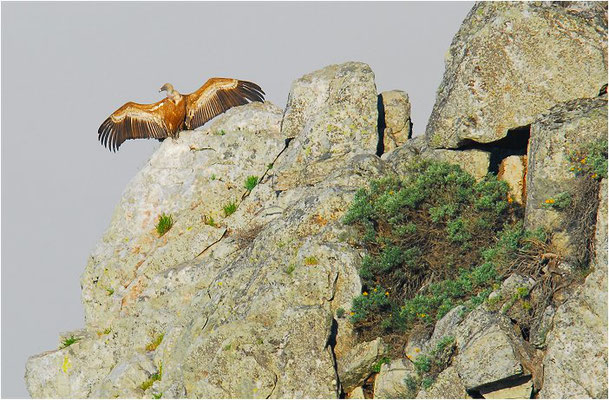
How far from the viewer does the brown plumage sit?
1008 inches

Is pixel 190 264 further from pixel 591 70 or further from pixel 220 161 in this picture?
pixel 591 70

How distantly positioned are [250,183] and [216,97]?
3.45 meters

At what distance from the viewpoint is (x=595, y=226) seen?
617 inches

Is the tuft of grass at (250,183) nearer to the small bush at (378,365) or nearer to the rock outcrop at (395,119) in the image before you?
the rock outcrop at (395,119)

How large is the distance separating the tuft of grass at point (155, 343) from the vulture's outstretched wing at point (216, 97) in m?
6.69

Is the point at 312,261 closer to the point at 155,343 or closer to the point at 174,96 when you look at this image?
the point at 155,343

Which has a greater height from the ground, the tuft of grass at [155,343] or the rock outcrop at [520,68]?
the rock outcrop at [520,68]

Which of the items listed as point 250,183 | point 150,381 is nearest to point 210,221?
point 250,183

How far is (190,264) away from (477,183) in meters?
6.64

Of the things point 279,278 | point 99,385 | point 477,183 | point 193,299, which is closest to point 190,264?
point 193,299

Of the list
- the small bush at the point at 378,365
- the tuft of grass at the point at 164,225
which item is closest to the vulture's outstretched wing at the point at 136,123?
the tuft of grass at the point at 164,225

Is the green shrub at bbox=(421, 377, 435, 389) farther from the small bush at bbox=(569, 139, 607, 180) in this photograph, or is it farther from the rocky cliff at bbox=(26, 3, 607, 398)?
the small bush at bbox=(569, 139, 607, 180)

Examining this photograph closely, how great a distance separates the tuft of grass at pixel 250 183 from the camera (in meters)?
23.5

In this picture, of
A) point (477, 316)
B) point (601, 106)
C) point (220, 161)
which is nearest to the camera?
point (477, 316)
